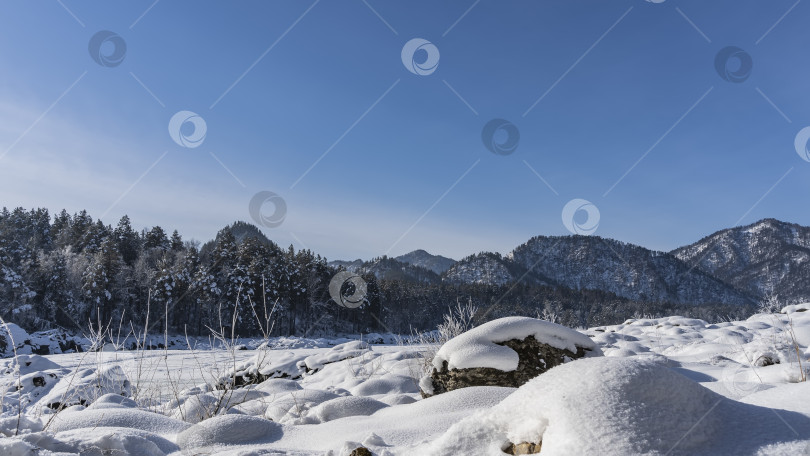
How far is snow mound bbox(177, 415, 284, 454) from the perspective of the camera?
7.76ft

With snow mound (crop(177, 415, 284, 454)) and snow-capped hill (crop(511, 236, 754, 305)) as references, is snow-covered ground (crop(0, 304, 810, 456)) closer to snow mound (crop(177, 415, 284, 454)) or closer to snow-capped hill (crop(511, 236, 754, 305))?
snow mound (crop(177, 415, 284, 454))

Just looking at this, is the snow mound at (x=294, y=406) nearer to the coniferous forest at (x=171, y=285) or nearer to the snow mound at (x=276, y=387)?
the snow mound at (x=276, y=387)

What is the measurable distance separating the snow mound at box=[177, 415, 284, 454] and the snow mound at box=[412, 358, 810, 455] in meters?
1.31

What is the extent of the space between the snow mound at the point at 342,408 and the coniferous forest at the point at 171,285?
20.0 metres

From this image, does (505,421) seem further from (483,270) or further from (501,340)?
(483,270)

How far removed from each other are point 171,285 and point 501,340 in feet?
129

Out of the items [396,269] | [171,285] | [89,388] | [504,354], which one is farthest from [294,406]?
[396,269]

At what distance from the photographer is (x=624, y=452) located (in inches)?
49.1

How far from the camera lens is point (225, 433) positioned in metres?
2.50

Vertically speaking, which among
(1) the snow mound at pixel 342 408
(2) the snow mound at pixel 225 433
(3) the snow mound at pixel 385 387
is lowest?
(3) the snow mound at pixel 385 387

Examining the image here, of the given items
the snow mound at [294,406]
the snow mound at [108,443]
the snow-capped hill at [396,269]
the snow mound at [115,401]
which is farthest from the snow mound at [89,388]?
the snow-capped hill at [396,269]

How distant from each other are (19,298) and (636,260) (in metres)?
194

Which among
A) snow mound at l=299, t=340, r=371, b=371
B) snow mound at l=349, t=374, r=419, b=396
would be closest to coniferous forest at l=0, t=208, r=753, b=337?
snow mound at l=299, t=340, r=371, b=371

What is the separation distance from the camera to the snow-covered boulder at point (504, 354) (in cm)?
437
